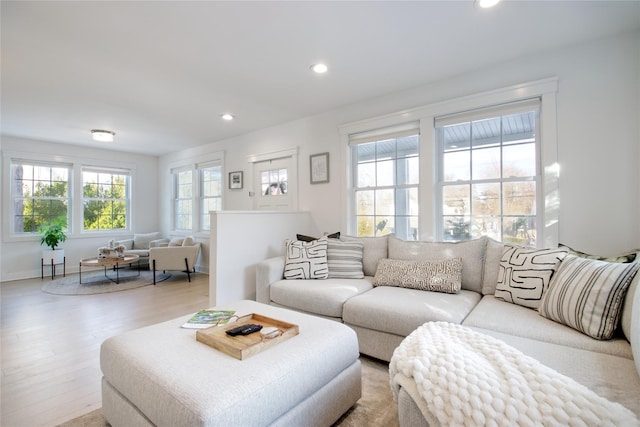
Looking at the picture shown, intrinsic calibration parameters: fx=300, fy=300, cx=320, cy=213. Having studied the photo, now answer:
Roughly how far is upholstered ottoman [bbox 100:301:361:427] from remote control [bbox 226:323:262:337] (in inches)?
5.4

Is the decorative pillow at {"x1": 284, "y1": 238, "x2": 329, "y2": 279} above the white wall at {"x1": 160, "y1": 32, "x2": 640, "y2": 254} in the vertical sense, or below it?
below

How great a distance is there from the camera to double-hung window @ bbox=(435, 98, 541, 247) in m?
2.66

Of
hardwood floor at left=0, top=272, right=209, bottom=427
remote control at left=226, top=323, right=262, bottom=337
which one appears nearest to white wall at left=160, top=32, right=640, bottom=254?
remote control at left=226, top=323, right=262, bottom=337

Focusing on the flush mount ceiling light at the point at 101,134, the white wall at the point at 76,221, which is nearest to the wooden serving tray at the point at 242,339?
the flush mount ceiling light at the point at 101,134

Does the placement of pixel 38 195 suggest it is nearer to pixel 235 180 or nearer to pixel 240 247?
pixel 235 180

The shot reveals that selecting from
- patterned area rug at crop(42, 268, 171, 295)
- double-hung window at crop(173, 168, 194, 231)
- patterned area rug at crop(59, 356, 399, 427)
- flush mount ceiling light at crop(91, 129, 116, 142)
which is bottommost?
patterned area rug at crop(59, 356, 399, 427)

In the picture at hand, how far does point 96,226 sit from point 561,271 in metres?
7.31

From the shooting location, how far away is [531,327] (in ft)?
5.48

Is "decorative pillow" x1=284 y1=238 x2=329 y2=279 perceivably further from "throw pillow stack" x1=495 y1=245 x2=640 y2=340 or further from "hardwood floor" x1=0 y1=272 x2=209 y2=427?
"throw pillow stack" x1=495 y1=245 x2=640 y2=340

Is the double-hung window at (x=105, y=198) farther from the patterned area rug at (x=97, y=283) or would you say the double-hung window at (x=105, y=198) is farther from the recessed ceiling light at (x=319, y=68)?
the recessed ceiling light at (x=319, y=68)

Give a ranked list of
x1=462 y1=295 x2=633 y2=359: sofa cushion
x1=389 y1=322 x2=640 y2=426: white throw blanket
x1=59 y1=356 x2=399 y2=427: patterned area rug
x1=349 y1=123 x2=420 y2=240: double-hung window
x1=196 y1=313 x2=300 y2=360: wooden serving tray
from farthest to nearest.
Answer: x1=349 y1=123 x2=420 y2=240: double-hung window → x1=59 y1=356 x2=399 y2=427: patterned area rug → x1=462 y1=295 x2=633 y2=359: sofa cushion → x1=196 y1=313 x2=300 y2=360: wooden serving tray → x1=389 y1=322 x2=640 y2=426: white throw blanket

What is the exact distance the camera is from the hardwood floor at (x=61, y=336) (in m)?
1.78

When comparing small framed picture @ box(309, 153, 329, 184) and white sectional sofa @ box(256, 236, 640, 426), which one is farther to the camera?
small framed picture @ box(309, 153, 329, 184)

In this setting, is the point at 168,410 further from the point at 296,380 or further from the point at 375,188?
the point at 375,188
